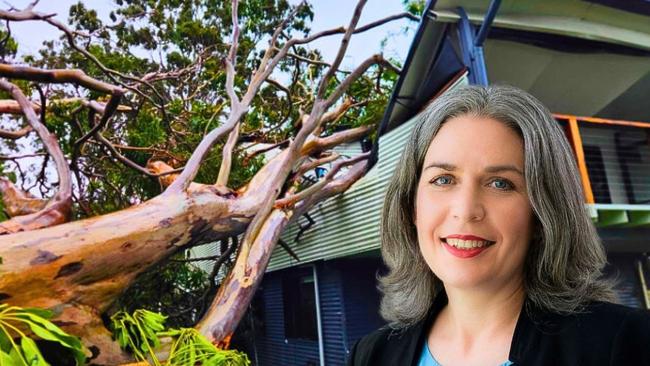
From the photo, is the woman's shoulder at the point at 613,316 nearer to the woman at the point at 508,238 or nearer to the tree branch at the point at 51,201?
the woman at the point at 508,238

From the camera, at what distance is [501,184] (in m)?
1.12

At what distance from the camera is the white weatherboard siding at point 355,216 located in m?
8.64

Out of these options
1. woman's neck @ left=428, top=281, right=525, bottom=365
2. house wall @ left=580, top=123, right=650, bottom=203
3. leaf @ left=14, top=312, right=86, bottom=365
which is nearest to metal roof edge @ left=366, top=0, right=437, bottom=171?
house wall @ left=580, top=123, right=650, bottom=203

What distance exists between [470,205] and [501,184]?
9 cm

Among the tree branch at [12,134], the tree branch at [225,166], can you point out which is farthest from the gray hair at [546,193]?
the tree branch at [12,134]

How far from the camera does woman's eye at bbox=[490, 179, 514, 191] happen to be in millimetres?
1118

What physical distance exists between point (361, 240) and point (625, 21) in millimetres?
5568

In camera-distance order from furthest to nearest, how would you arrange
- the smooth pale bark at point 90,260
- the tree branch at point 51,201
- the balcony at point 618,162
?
1. the balcony at point 618,162
2. the tree branch at point 51,201
3. the smooth pale bark at point 90,260

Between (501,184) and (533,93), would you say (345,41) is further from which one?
(501,184)

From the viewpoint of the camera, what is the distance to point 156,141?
1053 cm

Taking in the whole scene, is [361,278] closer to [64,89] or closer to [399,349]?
[399,349]

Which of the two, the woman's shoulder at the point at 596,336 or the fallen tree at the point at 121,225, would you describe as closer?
the woman's shoulder at the point at 596,336

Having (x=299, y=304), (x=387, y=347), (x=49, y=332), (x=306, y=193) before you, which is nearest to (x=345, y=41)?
(x=306, y=193)

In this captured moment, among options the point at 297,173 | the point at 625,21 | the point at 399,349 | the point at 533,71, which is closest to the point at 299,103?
the point at 297,173
